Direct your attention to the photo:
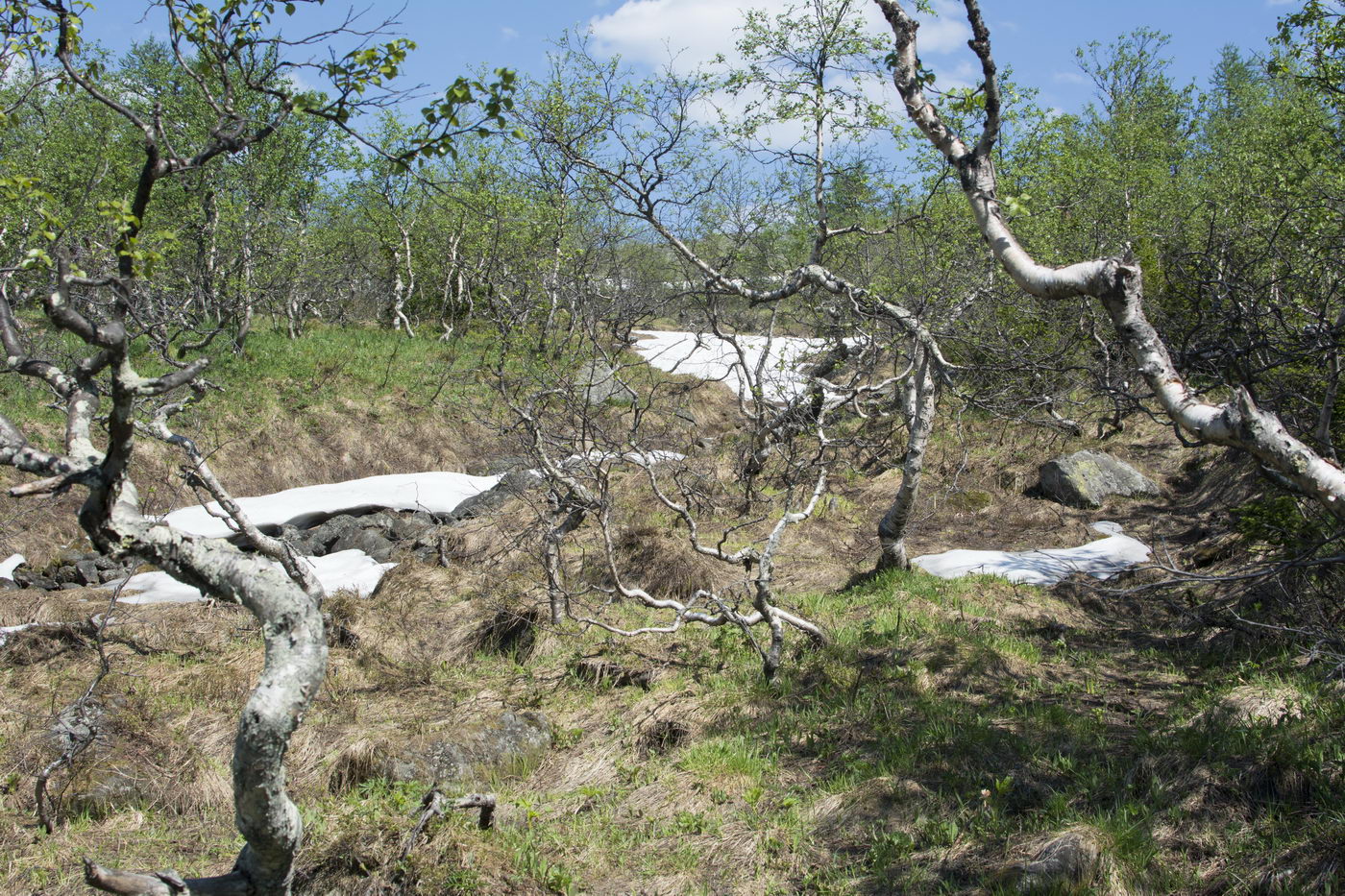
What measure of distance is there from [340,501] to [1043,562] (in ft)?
32.7

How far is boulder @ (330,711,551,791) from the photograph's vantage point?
541 cm

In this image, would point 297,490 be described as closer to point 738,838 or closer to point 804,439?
point 804,439

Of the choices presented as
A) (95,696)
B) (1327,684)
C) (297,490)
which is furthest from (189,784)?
(297,490)

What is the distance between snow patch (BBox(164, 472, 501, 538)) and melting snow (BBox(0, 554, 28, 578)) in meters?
1.77

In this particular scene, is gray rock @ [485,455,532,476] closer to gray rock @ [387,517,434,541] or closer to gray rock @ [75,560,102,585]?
gray rock @ [387,517,434,541]

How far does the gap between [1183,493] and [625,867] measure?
34.0 ft

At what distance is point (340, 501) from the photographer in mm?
12961

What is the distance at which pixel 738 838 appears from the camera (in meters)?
4.47

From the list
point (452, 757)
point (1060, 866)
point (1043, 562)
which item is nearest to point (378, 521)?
point (452, 757)

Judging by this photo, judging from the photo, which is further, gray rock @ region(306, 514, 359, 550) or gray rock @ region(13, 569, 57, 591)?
gray rock @ region(306, 514, 359, 550)

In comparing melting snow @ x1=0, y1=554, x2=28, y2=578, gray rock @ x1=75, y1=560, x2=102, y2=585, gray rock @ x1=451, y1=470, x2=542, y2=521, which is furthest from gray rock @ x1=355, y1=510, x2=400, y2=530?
melting snow @ x1=0, y1=554, x2=28, y2=578

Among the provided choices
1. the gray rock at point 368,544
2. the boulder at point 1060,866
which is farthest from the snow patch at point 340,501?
the boulder at point 1060,866

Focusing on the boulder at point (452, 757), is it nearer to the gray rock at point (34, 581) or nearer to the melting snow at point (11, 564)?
the gray rock at point (34, 581)

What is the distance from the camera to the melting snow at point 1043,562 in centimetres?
855
